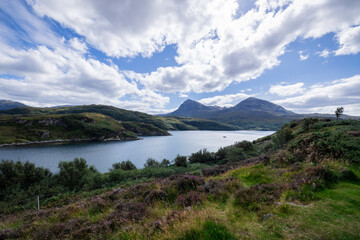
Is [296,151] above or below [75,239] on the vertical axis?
above

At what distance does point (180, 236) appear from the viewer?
424 cm

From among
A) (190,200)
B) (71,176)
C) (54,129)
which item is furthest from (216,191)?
(54,129)

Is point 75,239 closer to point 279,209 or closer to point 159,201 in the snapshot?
point 159,201

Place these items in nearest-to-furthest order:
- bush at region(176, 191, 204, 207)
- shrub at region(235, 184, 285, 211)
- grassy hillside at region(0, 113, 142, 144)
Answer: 1. shrub at region(235, 184, 285, 211)
2. bush at region(176, 191, 204, 207)
3. grassy hillside at region(0, 113, 142, 144)

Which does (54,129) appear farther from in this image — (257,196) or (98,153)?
(257,196)

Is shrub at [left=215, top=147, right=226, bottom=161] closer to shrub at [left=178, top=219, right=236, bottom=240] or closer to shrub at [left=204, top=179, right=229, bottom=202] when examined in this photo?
shrub at [left=204, top=179, right=229, bottom=202]

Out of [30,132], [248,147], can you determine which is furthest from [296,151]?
[30,132]

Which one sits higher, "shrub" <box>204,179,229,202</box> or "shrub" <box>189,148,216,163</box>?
"shrub" <box>204,179,229,202</box>

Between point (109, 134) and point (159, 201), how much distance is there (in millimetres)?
140920

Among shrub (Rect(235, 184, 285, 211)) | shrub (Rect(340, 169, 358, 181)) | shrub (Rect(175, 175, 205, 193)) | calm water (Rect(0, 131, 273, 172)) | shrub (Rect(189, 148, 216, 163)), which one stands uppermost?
shrub (Rect(340, 169, 358, 181))

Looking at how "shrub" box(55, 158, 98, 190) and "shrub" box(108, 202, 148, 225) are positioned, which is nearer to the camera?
"shrub" box(108, 202, 148, 225)

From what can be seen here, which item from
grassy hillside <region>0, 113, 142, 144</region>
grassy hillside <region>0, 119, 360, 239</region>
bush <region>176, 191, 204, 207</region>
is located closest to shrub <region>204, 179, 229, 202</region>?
grassy hillside <region>0, 119, 360, 239</region>

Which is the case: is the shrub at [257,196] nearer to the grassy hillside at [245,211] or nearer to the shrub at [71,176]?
the grassy hillside at [245,211]

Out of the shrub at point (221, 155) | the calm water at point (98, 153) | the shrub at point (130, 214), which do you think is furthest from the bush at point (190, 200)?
the calm water at point (98, 153)
